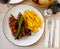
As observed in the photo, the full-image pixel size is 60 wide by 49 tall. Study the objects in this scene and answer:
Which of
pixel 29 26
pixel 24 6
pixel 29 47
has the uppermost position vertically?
pixel 24 6

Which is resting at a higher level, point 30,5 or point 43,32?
point 30,5

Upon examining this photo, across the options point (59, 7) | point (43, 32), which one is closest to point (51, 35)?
point (43, 32)

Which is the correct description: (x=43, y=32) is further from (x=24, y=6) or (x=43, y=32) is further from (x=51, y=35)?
(x=24, y=6)

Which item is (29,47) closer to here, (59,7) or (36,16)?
(36,16)

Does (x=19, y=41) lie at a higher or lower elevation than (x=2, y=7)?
lower

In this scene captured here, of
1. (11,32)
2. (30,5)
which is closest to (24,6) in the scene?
(30,5)

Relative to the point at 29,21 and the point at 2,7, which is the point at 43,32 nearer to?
the point at 29,21
